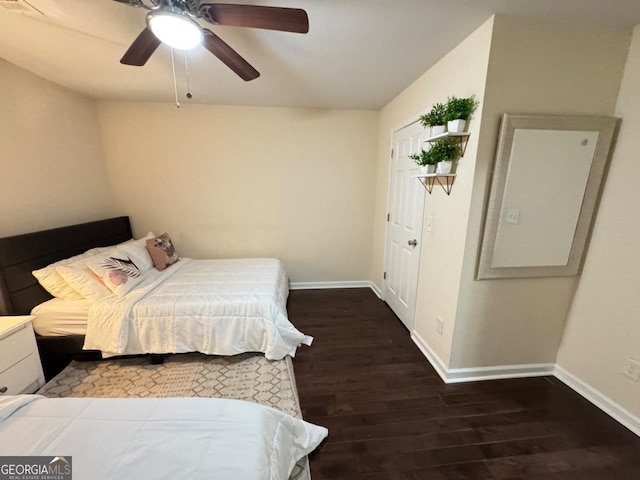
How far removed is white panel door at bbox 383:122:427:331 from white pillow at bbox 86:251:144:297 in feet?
8.62

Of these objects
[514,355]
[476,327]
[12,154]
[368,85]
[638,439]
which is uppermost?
[368,85]

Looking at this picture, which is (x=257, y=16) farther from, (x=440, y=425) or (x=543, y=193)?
(x=440, y=425)

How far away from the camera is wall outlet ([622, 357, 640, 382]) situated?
1.60 m

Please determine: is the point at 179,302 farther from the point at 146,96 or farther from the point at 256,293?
the point at 146,96

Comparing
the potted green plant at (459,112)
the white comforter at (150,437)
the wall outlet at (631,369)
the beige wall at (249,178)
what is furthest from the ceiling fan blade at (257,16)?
the wall outlet at (631,369)

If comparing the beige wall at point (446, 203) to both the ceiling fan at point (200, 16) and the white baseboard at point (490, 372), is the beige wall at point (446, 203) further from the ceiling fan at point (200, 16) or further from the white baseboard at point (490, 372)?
the ceiling fan at point (200, 16)

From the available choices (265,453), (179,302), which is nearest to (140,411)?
(265,453)

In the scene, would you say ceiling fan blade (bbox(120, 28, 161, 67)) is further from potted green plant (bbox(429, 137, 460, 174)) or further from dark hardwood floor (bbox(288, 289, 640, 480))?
dark hardwood floor (bbox(288, 289, 640, 480))

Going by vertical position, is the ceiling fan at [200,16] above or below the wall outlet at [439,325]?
above

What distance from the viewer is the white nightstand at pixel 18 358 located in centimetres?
158

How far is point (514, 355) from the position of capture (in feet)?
6.64

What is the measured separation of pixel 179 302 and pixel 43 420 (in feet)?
3.76

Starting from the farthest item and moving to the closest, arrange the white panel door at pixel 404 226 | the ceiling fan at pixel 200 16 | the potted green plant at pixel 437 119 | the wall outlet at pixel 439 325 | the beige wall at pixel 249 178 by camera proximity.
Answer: the beige wall at pixel 249 178 < the white panel door at pixel 404 226 < the wall outlet at pixel 439 325 < the potted green plant at pixel 437 119 < the ceiling fan at pixel 200 16

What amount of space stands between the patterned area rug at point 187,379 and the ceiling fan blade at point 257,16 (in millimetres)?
2246
